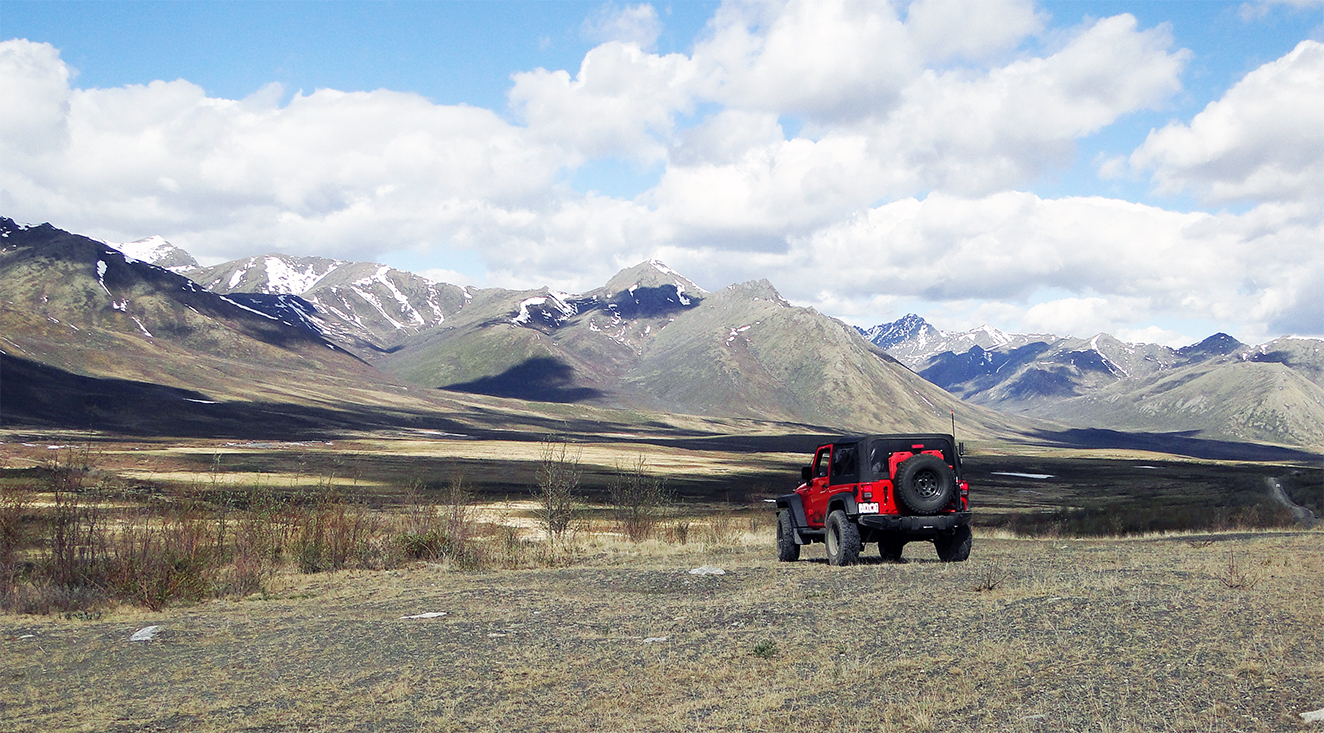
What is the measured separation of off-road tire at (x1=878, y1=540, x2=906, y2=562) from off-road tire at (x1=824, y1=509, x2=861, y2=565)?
2.05 metres

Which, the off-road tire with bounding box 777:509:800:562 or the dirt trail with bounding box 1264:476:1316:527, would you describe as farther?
the dirt trail with bounding box 1264:476:1316:527

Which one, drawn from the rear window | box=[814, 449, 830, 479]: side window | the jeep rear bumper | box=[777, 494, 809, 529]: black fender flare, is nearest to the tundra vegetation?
the jeep rear bumper

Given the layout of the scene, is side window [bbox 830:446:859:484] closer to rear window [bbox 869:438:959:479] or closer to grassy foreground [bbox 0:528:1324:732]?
rear window [bbox 869:438:959:479]

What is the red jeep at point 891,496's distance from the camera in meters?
20.0

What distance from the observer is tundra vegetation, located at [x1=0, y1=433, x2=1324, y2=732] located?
9.94 meters

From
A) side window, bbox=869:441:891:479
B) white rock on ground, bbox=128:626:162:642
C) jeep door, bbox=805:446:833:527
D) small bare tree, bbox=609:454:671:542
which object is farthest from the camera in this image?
small bare tree, bbox=609:454:671:542

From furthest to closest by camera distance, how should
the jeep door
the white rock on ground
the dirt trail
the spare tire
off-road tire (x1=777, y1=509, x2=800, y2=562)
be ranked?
the dirt trail → off-road tire (x1=777, y1=509, x2=800, y2=562) → the jeep door → the spare tire → the white rock on ground

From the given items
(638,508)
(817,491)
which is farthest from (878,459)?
(638,508)

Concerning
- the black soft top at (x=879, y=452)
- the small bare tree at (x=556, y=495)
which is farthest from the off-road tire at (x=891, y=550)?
the small bare tree at (x=556, y=495)

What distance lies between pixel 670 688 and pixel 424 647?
15.3ft

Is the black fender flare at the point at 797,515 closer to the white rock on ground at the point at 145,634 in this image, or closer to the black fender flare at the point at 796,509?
the black fender flare at the point at 796,509

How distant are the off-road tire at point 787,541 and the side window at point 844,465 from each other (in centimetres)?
248

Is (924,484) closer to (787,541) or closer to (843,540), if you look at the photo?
(843,540)

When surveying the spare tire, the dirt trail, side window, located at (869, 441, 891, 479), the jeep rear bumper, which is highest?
side window, located at (869, 441, 891, 479)
